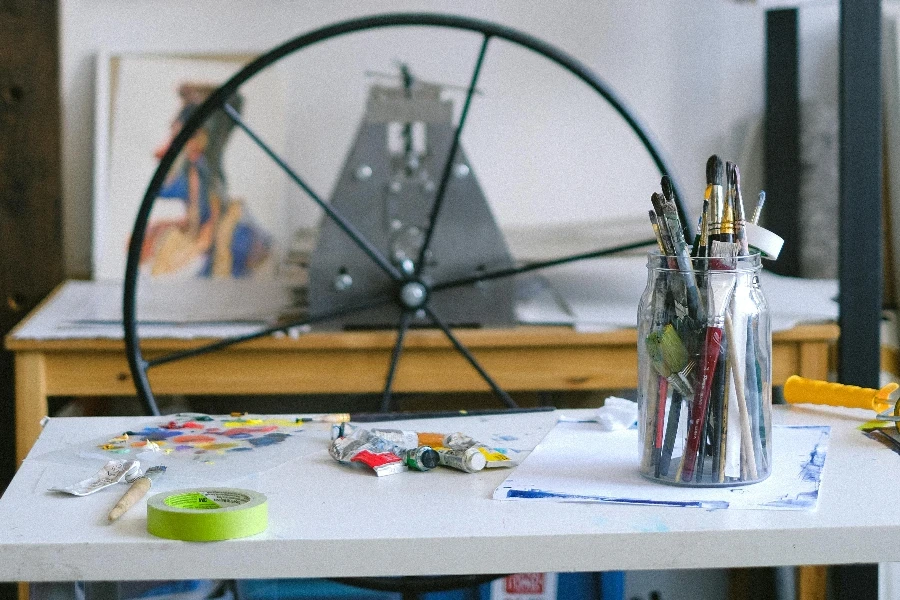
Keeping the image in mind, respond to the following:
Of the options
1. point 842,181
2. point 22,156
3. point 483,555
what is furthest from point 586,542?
point 22,156

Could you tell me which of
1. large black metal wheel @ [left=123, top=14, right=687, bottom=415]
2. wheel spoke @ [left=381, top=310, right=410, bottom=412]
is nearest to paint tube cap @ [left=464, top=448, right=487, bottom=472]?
large black metal wheel @ [left=123, top=14, right=687, bottom=415]

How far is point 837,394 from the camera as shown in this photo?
3.28 ft

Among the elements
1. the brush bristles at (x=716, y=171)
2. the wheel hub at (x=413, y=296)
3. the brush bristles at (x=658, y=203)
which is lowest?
the wheel hub at (x=413, y=296)

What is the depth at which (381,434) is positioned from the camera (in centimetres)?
87

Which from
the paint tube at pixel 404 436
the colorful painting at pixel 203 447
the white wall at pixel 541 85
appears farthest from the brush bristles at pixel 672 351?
the white wall at pixel 541 85

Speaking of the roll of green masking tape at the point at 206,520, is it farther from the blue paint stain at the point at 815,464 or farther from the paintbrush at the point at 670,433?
the blue paint stain at the point at 815,464

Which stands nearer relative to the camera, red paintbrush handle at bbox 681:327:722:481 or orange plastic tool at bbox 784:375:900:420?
red paintbrush handle at bbox 681:327:722:481

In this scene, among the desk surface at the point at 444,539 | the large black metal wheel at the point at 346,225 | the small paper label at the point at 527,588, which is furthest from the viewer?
the small paper label at the point at 527,588

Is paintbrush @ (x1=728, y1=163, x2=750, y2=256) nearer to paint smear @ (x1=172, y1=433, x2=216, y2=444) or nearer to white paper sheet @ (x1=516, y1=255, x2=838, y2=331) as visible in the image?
paint smear @ (x1=172, y1=433, x2=216, y2=444)

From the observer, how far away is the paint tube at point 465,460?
2.60 feet

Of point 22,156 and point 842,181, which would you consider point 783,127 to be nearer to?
point 842,181

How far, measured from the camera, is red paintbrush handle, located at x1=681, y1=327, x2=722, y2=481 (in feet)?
2.39

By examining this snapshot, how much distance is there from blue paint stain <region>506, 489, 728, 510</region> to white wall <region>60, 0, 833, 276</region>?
141cm

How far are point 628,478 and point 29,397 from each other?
39.6 inches
